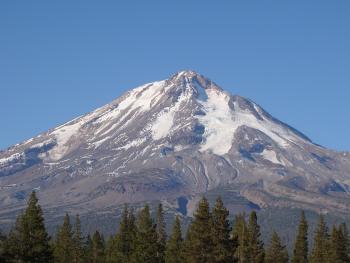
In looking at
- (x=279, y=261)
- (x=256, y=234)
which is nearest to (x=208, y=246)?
(x=256, y=234)

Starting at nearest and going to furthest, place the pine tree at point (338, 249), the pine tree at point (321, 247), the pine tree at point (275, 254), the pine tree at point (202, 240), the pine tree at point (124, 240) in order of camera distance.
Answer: the pine tree at point (202, 240), the pine tree at point (338, 249), the pine tree at point (321, 247), the pine tree at point (124, 240), the pine tree at point (275, 254)

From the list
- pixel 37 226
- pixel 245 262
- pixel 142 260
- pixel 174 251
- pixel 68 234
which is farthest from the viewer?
pixel 68 234

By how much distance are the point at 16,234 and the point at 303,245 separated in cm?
4747

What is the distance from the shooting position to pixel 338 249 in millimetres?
94312

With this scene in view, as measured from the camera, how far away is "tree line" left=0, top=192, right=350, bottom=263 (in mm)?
68875

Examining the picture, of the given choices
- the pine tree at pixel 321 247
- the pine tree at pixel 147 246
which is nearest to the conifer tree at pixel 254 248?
the pine tree at pixel 321 247

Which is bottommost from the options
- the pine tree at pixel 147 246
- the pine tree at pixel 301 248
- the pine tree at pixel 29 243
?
the pine tree at pixel 29 243

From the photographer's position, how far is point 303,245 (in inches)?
4318

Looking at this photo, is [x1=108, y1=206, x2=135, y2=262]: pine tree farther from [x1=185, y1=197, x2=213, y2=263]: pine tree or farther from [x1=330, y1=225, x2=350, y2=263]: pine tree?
[x1=185, y1=197, x2=213, y2=263]: pine tree

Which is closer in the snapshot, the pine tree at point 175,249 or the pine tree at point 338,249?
the pine tree at point 338,249

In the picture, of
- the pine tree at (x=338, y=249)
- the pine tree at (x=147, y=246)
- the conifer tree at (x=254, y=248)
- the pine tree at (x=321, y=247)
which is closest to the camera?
the pine tree at (x=147, y=246)

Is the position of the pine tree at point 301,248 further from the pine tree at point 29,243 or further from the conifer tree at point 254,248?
the pine tree at point 29,243

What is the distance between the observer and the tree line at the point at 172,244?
6888 centimetres

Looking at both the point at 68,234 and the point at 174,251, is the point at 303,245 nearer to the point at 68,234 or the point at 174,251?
the point at 174,251
